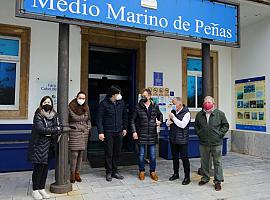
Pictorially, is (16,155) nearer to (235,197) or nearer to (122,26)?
(122,26)

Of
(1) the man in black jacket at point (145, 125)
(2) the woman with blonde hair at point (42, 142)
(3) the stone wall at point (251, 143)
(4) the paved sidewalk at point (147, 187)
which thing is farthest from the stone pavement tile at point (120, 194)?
(3) the stone wall at point (251, 143)

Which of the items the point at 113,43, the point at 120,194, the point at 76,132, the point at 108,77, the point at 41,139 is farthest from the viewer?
the point at 108,77

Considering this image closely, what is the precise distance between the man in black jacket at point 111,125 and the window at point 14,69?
84.2 inches

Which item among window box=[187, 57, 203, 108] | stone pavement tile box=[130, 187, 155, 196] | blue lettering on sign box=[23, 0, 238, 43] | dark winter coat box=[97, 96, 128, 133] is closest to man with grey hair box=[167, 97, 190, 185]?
stone pavement tile box=[130, 187, 155, 196]

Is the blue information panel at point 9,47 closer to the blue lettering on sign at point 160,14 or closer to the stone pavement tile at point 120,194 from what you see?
the blue lettering on sign at point 160,14

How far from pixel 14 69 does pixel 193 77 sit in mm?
Result: 4873

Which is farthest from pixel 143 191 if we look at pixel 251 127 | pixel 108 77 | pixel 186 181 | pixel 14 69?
pixel 251 127

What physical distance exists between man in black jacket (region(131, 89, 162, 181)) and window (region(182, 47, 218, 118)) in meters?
2.88

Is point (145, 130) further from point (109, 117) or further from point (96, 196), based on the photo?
point (96, 196)

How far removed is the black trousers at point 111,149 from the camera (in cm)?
493

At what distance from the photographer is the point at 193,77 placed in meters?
8.08

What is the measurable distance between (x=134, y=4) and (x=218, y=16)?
187cm

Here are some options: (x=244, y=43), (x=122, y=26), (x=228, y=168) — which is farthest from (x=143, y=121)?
(x=244, y=43)

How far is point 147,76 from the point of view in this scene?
724 cm
